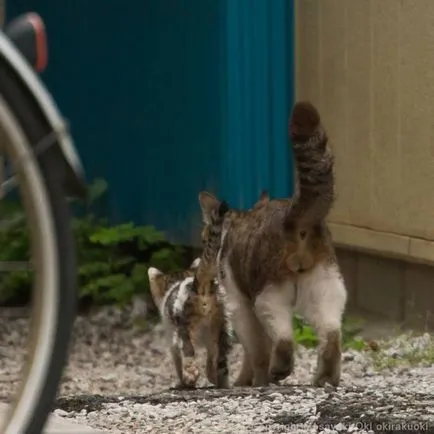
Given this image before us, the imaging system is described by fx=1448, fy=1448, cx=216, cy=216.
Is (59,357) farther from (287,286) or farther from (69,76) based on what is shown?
(69,76)

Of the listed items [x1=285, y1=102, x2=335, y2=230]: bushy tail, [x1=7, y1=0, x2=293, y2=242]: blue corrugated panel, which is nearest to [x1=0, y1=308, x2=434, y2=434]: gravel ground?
[x1=285, y1=102, x2=335, y2=230]: bushy tail

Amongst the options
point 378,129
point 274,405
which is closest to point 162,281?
point 378,129

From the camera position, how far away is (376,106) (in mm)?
8531

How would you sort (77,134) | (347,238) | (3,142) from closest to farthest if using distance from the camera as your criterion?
1. (3,142)
2. (347,238)
3. (77,134)

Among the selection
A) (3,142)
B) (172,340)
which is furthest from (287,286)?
(3,142)

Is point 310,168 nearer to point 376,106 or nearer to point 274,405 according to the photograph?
point 274,405

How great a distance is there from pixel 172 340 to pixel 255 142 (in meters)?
2.63

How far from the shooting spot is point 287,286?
234 inches

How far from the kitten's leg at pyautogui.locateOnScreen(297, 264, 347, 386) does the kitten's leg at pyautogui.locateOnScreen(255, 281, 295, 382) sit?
2.4 inches

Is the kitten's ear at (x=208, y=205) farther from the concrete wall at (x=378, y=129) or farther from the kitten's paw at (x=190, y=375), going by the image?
the concrete wall at (x=378, y=129)

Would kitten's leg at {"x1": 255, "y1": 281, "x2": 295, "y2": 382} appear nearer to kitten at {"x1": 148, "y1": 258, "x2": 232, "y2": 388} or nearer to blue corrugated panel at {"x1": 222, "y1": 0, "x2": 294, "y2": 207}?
kitten at {"x1": 148, "y1": 258, "x2": 232, "y2": 388}

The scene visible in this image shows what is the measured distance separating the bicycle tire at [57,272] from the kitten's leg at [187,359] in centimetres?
365

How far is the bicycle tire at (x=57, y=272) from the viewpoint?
9.24 feet

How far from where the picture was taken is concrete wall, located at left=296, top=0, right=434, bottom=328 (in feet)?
26.7
